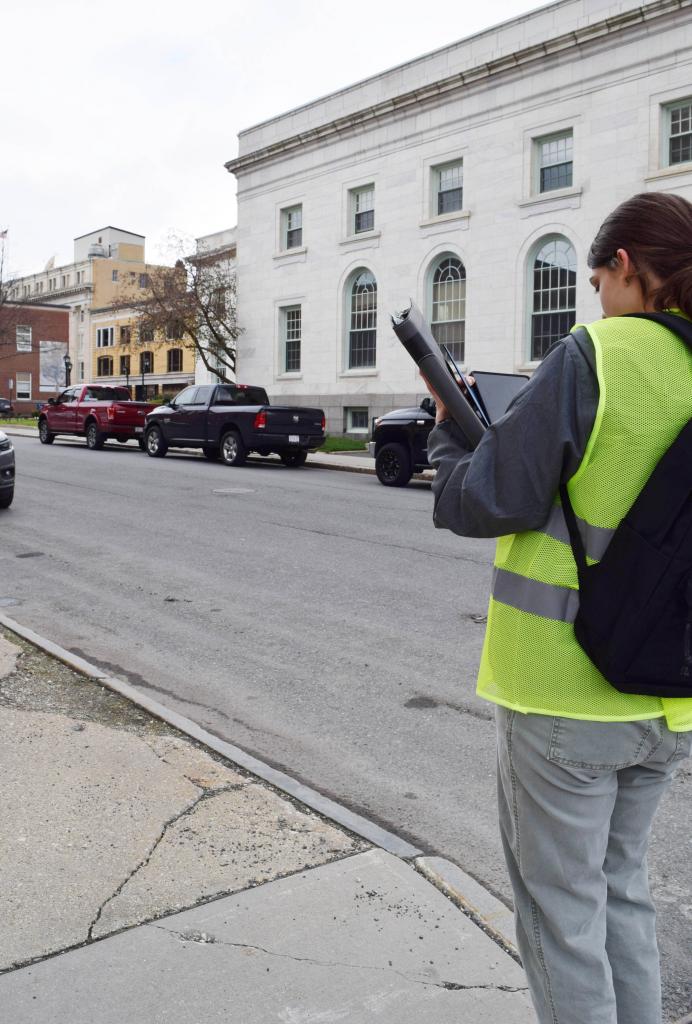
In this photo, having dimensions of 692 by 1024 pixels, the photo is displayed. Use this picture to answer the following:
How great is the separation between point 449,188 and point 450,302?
3429 millimetres

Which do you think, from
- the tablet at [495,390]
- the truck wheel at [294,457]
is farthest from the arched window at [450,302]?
the tablet at [495,390]

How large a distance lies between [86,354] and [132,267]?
11012mm

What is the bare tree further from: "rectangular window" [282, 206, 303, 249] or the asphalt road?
the asphalt road

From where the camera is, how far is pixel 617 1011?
204 cm

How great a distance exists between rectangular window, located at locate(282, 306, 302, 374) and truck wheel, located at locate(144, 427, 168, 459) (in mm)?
11270

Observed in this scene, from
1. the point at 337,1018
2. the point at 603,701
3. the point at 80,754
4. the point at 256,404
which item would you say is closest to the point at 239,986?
the point at 337,1018

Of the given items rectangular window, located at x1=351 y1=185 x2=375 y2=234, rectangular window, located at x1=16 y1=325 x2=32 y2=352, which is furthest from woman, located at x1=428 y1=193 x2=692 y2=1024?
rectangular window, located at x1=16 y1=325 x2=32 y2=352

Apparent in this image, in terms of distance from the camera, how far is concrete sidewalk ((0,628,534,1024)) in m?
2.57

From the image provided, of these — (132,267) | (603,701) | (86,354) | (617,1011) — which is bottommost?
(617,1011)

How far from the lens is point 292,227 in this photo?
115ft

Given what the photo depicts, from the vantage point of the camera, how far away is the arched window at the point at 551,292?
25859 mm

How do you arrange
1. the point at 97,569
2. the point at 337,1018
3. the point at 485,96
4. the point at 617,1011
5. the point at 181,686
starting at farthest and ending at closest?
the point at 485,96 < the point at 97,569 < the point at 181,686 < the point at 337,1018 < the point at 617,1011

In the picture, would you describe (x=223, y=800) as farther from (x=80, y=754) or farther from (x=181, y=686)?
(x=181, y=686)

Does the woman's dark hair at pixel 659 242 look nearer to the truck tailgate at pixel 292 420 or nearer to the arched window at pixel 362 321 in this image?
the truck tailgate at pixel 292 420
